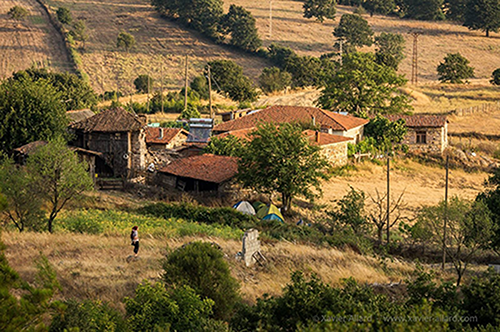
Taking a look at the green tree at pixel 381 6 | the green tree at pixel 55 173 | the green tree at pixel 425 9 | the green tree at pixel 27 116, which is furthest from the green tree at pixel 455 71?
the green tree at pixel 55 173

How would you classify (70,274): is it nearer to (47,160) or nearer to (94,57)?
(47,160)

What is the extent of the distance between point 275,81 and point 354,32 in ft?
116

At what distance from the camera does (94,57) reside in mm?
98688

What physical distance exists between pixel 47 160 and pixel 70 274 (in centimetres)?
962

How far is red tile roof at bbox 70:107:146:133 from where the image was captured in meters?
42.3

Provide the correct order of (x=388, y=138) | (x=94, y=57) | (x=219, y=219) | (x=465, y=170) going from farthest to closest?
(x=94, y=57), (x=388, y=138), (x=465, y=170), (x=219, y=219)

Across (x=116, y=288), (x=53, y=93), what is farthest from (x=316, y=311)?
(x=53, y=93)

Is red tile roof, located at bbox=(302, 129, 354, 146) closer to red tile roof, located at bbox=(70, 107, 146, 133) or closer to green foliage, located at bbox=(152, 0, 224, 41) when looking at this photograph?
red tile roof, located at bbox=(70, 107, 146, 133)

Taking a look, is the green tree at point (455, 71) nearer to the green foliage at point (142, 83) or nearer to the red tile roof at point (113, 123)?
the green foliage at point (142, 83)

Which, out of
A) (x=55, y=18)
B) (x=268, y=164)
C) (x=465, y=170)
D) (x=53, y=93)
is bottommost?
(x=465, y=170)

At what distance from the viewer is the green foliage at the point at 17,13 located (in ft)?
355

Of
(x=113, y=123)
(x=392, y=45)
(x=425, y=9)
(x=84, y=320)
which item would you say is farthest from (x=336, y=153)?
(x=425, y=9)

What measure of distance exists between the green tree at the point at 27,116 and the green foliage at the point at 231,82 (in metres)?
36.2

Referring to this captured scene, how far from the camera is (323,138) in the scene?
161ft
